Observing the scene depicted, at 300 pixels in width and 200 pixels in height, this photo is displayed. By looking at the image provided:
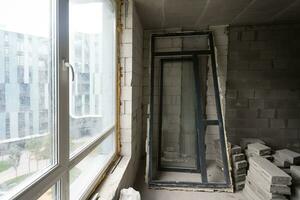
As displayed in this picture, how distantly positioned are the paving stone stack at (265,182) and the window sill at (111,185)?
1611mm

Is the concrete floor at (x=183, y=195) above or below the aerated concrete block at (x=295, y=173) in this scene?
below

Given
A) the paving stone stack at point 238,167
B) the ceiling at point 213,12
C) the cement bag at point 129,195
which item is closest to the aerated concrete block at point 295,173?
the paving stone stack at point 238,167

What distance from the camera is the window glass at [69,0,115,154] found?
1.42 m

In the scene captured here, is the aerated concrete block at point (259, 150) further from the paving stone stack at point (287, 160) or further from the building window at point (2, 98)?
the building window at point (2, 98)

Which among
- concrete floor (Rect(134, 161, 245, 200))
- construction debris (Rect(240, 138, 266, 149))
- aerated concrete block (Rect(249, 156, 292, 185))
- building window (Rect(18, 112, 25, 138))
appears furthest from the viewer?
construction debris (Rect(240, 138, 266, 149))

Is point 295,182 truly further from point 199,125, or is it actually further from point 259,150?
point 199,125

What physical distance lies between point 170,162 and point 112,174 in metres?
1.60

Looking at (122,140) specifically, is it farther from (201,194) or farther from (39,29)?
(39,29)

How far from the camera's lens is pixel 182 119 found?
3572mm

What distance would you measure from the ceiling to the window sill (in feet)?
6.81

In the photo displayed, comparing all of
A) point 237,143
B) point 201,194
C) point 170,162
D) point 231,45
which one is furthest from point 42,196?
point 231,45

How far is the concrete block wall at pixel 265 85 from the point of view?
3.41 m

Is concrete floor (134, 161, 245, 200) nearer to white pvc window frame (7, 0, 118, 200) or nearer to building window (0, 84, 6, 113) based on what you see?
white pvc window frame (7, 0, 118, 200)

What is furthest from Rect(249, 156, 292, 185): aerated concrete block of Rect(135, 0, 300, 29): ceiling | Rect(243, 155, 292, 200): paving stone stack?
Rect(135, 0, 300, 29): ceiling
